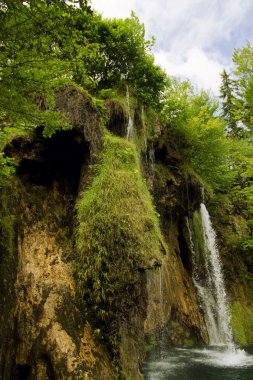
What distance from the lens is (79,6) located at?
418cm

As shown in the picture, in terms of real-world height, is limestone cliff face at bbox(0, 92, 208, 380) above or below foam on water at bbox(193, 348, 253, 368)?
above

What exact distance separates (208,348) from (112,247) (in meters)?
9.16

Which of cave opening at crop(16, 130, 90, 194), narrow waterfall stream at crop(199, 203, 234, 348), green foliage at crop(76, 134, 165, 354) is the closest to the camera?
green foliage at crop(76, 134, 165, 354)

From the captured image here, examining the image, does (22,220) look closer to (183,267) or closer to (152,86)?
(152,86)

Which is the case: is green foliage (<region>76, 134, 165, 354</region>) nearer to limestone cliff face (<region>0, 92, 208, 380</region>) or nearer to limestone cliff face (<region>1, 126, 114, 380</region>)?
limestone cliff face (<region>0, 92, 208, 380</region>)

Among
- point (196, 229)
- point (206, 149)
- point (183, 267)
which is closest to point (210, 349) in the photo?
point (183, 267)

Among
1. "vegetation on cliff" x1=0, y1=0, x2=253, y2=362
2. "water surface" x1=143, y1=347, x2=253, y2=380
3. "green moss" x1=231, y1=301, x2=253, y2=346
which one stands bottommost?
"water surface" x1=143, y1=347, x2=253, y2=380

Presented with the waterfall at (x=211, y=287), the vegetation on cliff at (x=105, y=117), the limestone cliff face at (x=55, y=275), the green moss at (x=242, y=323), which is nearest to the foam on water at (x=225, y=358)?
the waterfall at (x=211, y=287)

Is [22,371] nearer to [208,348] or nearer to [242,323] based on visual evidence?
[208,348]

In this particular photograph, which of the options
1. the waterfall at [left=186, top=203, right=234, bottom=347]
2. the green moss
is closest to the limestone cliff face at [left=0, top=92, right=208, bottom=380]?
the waterfall at [left=186, top=203, right=234, bottom=347]

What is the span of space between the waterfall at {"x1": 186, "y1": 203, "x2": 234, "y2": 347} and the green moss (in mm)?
343

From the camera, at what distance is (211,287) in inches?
636

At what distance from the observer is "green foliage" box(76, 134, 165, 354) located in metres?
6.51

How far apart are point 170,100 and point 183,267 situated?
7.63 m
